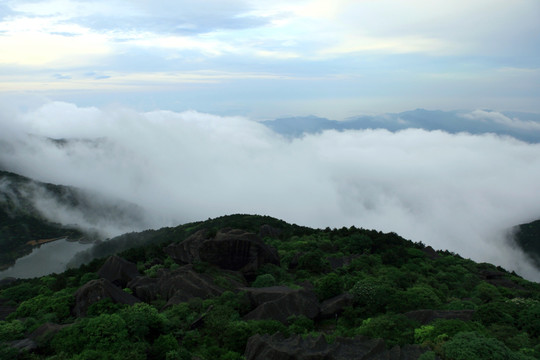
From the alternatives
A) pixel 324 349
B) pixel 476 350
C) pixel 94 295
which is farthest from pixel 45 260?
pixel 476 350

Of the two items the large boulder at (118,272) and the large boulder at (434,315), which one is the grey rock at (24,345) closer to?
the large boulder at (118,272)

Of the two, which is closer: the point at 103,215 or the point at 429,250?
the point at 429,250

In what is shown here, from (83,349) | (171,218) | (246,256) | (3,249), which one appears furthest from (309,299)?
(171,218)

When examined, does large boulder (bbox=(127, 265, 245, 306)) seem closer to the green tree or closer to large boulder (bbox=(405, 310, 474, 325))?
large boulder (bbox=(405, 310, 474, 325))

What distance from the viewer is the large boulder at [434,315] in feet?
80.9

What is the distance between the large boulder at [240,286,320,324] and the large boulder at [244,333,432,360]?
18.2 feet

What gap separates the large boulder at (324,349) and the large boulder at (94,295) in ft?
44.3

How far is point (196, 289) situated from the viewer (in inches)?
1227

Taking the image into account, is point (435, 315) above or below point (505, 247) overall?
above

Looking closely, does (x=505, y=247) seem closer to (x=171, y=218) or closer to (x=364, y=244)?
(x=364, y=244)

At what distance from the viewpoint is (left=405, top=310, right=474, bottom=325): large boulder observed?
24672mm

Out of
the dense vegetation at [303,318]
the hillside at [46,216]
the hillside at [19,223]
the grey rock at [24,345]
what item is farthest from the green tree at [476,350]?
the hillside at [19,223]

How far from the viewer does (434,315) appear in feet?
81.6

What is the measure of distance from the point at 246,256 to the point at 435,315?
1912 centimetres
